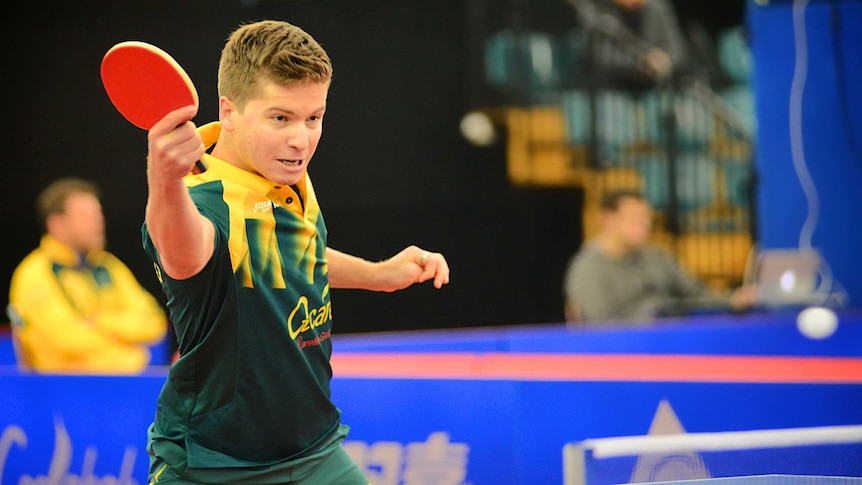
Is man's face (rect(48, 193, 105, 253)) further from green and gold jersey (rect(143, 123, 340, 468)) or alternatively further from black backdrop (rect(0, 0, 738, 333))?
green and gold jersey (rect(143, 123, 340, 468))

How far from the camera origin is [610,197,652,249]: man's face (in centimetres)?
659

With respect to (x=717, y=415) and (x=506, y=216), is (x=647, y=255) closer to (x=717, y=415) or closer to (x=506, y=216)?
(x=506, y=216)

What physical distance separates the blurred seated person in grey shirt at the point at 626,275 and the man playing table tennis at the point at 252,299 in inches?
183

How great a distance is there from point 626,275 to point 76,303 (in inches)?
124

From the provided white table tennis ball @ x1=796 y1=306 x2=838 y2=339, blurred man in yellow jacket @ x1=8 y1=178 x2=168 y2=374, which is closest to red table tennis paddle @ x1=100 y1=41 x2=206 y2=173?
blurred man in yellow jacket @ x1=8 y1=178 x2=168 y2=374

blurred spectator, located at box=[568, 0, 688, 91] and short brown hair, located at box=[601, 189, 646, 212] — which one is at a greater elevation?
blurred spectator, located at box=[568, 0, 688, 91]

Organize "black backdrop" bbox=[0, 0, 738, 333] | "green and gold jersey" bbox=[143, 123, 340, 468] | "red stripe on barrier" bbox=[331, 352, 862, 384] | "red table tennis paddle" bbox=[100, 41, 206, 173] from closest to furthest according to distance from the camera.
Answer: "red table tennis paddle" bbox=[100, 41, 206, 173]
"green and gold jersey" bbox=[143, 123, 340, 468]
"red stripe on barrier" bbox=[331, 352, 862, 384]
"black backdrop" bbox=[0, 0, 738, 333]

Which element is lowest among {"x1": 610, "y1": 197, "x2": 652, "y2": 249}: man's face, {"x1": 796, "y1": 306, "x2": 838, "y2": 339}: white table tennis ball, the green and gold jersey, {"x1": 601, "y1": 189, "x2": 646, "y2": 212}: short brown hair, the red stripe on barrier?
the green and gold jersey

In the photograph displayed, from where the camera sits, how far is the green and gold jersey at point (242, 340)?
204 cm

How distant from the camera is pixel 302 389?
2.14m

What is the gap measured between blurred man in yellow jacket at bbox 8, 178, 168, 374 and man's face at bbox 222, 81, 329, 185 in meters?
3.57

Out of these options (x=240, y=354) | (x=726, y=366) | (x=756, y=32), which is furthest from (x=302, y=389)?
(x=756, y=32)

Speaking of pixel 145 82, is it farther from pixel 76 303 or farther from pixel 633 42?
pixel 633 42

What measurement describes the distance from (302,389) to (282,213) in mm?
343
